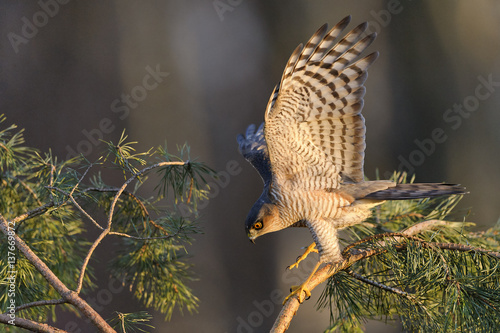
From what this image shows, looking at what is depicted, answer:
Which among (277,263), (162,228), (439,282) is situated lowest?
(277,263)

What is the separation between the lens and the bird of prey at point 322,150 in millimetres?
683

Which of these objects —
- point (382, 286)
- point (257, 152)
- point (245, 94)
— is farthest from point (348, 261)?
point (245, 94)

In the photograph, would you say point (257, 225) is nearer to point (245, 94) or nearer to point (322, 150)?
point (322, 150)

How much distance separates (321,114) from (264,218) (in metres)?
0.19

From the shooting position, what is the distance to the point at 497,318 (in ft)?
1.75

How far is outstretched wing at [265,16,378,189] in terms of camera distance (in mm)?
684

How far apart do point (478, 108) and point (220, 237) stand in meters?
0.99

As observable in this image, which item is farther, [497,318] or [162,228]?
[162,228]

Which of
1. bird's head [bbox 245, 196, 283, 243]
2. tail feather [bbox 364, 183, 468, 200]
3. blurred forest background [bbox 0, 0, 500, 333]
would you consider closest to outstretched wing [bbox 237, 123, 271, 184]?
bird's head [bbox 245, 196, 283, 243]

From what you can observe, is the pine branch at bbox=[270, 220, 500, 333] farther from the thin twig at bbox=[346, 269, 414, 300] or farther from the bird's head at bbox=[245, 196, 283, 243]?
the bird's head at bbox=[245, 196, 283, 243]

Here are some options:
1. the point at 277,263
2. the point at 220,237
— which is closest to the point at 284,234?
the point at 277,263

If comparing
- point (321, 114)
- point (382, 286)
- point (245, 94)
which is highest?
point (245, 94)

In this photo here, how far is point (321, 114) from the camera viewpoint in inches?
28.3

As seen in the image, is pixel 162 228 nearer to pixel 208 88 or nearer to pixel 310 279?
pixel 310 279
